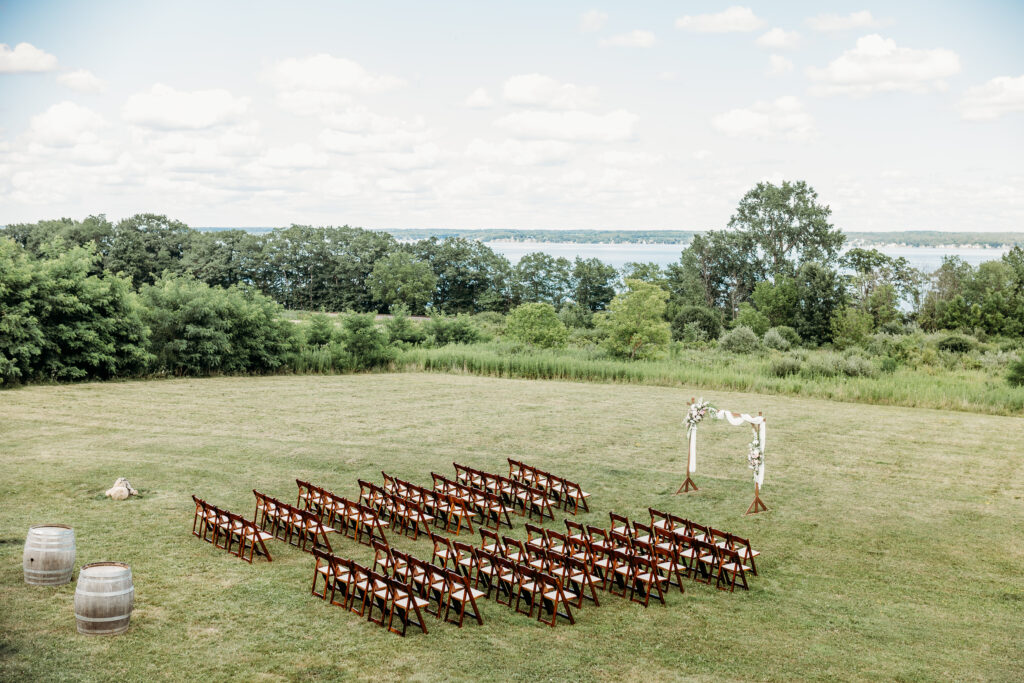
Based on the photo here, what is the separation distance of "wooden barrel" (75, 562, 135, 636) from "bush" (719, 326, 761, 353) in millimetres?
45885

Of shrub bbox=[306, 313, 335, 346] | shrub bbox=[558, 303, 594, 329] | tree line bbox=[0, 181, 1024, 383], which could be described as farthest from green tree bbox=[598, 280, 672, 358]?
shrub bbox=[558, 303, 594, 329]

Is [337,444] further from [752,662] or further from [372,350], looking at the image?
[372,350]

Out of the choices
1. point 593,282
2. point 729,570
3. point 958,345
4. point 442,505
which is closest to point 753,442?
point 729,570

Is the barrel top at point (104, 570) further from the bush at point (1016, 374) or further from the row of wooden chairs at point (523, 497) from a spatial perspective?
the bush at point (1016, 374)

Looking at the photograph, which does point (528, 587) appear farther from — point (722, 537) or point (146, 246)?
point (146, 246)

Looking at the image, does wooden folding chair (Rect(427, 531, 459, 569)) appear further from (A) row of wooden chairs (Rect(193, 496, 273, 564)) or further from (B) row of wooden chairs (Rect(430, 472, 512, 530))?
(A) row of wooden chairs (Rect(193, 496, 273, 564))

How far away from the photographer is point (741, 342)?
51094mm

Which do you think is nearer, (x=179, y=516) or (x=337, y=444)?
(x=179, y=516)

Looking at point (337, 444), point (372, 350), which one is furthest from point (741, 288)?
point (337, 444)

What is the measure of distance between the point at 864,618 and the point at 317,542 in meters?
7.70

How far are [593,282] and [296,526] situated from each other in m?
68.3

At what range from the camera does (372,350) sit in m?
36.0

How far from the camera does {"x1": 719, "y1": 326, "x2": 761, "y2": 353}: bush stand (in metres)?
50.6

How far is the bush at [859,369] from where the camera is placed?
1245 inches
